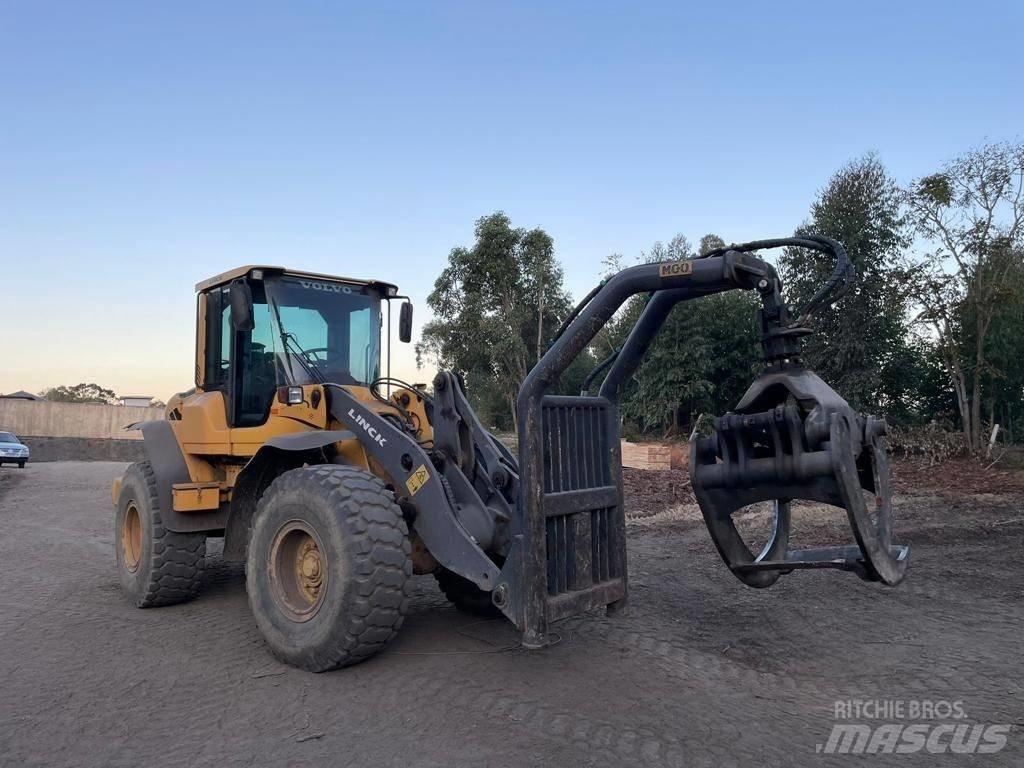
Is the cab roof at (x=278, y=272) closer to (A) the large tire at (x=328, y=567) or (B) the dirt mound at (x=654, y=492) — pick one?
(A) the large tire at (x=328, y=567)

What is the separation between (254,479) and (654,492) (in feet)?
32.3

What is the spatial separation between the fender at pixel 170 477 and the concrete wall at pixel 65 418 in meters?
37.5

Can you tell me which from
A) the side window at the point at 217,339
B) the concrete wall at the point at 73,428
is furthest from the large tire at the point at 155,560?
the concrete wall at the point at 73,428

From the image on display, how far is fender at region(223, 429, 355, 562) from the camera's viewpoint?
17.7 feet

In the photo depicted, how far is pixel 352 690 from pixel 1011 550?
25.5 feet

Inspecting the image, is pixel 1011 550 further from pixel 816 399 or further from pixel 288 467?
pixel 288 467

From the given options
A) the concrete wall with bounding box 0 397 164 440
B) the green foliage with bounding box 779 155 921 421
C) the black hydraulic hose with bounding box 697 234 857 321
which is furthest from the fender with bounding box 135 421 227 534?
the concrete wall with bounding box 0 397 164 440

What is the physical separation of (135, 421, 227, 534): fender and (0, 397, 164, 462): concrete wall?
3338 centimetres

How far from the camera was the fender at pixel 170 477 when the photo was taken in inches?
253

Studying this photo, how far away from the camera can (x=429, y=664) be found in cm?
479

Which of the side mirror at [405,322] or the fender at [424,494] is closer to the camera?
the fender at [424,494]

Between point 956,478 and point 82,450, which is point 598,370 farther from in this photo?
point 82,450

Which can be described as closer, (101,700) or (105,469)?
(101,700)

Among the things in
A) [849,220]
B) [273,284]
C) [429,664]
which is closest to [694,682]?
[429,664]
